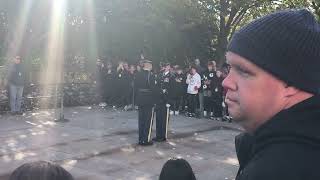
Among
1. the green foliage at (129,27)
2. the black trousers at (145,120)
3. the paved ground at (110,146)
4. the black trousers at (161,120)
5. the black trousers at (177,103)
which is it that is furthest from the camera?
the green foliage at (129,27)

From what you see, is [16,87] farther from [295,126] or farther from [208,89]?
[295,126]

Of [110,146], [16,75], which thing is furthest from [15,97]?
[110,146]

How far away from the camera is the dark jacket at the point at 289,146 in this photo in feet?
3.82

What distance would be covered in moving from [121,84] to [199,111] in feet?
10.8

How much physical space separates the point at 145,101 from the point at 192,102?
5478mm

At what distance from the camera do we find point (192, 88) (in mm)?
15078

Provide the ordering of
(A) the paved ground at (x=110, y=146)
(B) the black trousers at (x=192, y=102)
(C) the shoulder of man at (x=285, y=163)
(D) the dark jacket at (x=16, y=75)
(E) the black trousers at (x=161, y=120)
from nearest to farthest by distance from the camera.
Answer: (C) the shoulder of man at (x=285, y=163) < (A) the paved ground at (x=110, y=146) < (E) the black trousers at (x=161, y=120) < (D) the dark jacket at (x=16, y=75) < (B) the black trousers at (x=192, y=102)

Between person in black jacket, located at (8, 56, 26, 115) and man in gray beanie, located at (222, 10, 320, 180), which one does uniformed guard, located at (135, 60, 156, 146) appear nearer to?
person in black jacket, located at (8, 56, 26, 115)

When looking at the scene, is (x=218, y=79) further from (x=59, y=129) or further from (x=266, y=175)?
(x=266, y=175)

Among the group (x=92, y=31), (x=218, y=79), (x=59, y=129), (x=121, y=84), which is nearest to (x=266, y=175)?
(x=59, y=129)

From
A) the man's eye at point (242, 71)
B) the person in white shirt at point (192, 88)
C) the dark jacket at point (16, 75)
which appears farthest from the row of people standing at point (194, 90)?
the man's eye at point (242, 71)

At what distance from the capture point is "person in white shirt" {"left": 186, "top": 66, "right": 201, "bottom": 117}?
1496cm

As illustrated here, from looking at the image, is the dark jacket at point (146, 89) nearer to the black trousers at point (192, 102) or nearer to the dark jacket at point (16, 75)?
the black trousers at point (192, 102)

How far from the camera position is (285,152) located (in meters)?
1.19
